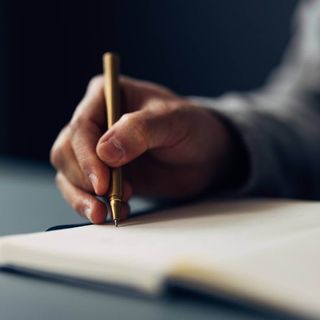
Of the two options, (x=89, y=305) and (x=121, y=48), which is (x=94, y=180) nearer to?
(x=89, y=305)

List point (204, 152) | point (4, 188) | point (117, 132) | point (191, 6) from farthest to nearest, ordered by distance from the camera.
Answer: point (191, 6), point (4, 188), point (204, 152), point (117, 132)

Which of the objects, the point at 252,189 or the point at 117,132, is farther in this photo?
the point at 252,189

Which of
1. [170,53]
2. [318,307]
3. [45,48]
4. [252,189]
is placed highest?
[45,48]

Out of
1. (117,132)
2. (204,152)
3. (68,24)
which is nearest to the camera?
(117,132)

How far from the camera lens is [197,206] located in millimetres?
536

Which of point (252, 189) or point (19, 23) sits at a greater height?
point (19, 23)

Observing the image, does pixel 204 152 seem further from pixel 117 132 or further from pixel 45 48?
pixel 45 48

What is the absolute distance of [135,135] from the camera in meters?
0.48

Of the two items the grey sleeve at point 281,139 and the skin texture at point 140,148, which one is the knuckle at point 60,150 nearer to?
the skin texture at point 140,148

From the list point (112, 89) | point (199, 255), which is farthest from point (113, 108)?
point (199, 255)

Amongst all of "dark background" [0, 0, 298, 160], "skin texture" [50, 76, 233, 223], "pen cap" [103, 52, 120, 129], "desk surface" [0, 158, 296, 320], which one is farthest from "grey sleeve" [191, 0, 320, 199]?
"dark background" [0, 0, 298, 160]

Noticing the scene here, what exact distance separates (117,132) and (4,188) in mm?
367

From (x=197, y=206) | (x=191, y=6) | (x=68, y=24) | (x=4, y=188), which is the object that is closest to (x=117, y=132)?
(x=197, y=206)

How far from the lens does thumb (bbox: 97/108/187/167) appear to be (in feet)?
1.51
